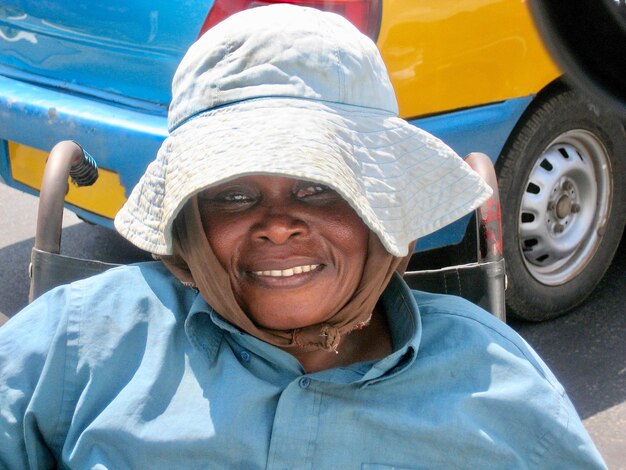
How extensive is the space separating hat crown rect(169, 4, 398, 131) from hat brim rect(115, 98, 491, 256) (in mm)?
20

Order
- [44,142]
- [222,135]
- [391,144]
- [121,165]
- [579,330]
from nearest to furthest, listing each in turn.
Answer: [222,135] < [391,144] < [121,165] < [44,142] < [579,330]

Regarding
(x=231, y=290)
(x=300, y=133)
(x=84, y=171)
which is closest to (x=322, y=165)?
(x=300, y=133)

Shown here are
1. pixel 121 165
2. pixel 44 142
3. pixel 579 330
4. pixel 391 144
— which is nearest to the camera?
pixel 391 144

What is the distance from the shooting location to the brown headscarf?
1732 mm

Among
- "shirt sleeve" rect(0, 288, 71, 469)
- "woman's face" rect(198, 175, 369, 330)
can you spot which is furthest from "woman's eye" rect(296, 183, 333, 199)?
"shirt sleeve" rect(0, 288, 71, 469)

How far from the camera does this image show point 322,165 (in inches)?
62.2

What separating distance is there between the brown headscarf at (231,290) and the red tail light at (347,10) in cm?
139

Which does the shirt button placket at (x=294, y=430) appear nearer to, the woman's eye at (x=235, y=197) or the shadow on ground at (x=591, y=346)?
the woman's eye at (x=235, y=197)

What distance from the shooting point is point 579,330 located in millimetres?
3998

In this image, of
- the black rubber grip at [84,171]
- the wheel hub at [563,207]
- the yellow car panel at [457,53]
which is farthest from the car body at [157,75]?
the black rubber grip at [84,171]

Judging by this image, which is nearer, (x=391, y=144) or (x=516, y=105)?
(x=391, y=144)

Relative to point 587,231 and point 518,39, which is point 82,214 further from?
point 587,231

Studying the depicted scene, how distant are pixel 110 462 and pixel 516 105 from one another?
2.27 metres

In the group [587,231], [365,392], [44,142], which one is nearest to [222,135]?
[365,392]
